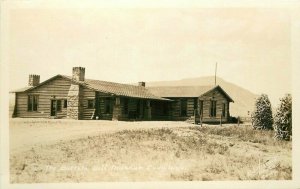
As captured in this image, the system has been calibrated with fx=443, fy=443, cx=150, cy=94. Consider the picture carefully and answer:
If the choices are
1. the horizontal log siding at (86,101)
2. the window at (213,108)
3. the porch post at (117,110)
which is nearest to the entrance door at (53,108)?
the horizontal log siding at (86,101)

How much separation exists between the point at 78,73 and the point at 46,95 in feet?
6.90

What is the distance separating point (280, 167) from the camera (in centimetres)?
1137

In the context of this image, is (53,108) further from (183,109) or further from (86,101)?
(183,109)

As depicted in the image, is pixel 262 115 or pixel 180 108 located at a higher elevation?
pixel 180 108

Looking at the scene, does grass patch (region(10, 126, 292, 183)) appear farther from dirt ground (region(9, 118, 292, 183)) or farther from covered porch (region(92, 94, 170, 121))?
covered porch (region(92, 94, 170, 121))

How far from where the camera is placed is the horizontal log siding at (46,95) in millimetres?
13039

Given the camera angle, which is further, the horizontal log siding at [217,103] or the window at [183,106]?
the horizontal log siding at [217,103]

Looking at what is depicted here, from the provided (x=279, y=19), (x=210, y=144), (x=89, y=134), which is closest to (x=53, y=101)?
(x=89, y=134)

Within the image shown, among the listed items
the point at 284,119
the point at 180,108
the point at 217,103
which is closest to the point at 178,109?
the point at 180,108

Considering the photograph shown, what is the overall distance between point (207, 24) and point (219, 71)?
140cm

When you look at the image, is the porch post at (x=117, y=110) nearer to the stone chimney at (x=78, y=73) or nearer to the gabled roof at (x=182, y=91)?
the stone chimney at (x=78, y=73)

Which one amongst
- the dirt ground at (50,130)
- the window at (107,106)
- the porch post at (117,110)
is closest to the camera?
the dirt ground at (50,130)

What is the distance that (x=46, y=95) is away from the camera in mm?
14109

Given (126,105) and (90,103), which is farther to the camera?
(126,105)
